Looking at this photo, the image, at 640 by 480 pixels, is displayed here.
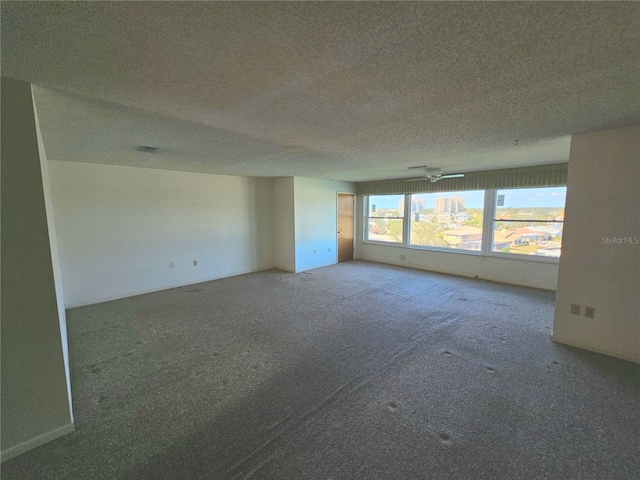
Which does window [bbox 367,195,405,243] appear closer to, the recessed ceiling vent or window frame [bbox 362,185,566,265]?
window frame [bbox 362,185,566,265]

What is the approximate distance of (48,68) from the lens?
1.40m

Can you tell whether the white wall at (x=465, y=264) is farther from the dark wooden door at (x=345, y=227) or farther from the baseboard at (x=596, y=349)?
the baseboard at (x=596, y=349)

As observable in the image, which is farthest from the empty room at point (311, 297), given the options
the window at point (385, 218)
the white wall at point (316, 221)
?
the window at point (385, 218)

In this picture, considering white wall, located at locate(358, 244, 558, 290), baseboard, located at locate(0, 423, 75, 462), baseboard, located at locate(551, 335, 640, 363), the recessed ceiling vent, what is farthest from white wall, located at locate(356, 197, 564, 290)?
baseboard, located at locate(0, 423, 75, 462)

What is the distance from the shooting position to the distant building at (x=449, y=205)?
5827 mm

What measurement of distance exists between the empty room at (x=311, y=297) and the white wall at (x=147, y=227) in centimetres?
5

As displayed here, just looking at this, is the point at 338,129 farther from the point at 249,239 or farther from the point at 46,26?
the point at 249,239

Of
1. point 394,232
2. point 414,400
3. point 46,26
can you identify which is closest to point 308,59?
point 46,26

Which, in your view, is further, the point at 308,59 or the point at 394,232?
the point at 394,232

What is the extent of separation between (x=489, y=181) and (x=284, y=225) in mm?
4449

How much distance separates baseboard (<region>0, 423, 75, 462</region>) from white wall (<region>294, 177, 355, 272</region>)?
4580 mm

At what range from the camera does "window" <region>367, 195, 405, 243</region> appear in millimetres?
6879

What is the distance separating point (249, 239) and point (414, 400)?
16.2 feet

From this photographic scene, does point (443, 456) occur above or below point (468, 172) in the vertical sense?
below
